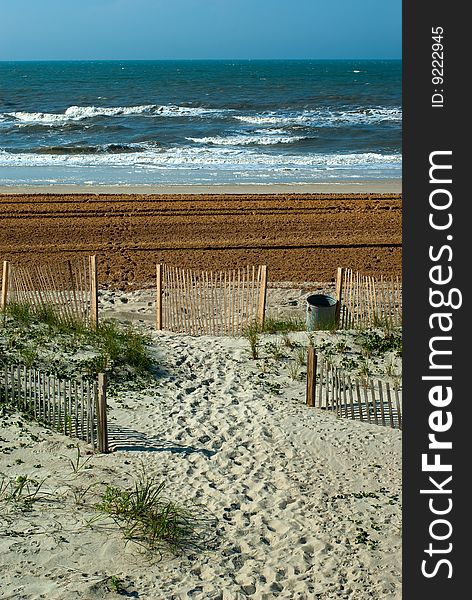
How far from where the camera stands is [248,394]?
1058 centimetres

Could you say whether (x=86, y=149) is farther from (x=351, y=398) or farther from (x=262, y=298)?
(x=351, y=398)

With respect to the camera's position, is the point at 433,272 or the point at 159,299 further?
the point at 159,299

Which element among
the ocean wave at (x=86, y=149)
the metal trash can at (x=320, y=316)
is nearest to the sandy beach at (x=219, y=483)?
the metal trash can at (x=320, y=316)

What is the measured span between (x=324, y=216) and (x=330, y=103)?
137 ft

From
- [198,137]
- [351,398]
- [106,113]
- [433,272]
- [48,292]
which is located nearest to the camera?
[433,272]

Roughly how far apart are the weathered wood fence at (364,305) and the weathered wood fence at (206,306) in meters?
1.24

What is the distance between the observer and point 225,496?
8.15m

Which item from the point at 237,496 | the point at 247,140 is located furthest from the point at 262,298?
the point at 247,140

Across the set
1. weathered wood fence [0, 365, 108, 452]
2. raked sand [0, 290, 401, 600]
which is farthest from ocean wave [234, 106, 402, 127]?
weathered wood fence [0, 365, 108, 452]

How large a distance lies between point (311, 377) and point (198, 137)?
101 ft

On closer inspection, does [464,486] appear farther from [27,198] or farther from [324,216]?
[27,198]

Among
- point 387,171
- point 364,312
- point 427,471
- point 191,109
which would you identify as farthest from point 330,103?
point 427,471

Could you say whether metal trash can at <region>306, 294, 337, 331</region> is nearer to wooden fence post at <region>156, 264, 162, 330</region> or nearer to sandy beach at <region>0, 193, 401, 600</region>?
sandy beach at <region>0, 193, 401, 600</region>

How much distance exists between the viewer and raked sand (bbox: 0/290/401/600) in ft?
22.5
